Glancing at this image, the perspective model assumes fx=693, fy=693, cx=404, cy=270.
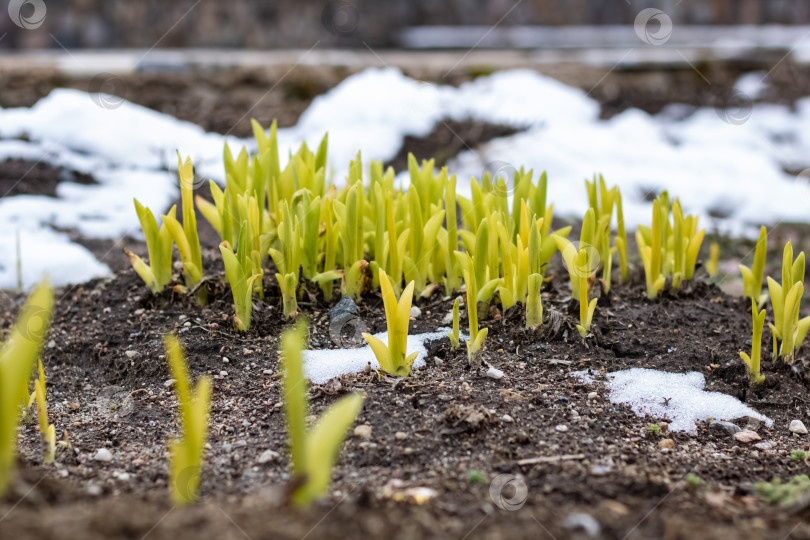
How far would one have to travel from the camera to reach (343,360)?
175cm

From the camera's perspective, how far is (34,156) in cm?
326

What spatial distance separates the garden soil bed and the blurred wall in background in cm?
337

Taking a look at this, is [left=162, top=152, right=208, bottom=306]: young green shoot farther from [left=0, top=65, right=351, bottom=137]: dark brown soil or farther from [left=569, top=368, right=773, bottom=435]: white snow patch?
[left=0, top=65, right=351, bottom=137]: dark brown soil

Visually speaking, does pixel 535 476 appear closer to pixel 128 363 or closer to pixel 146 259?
pixel 128 363

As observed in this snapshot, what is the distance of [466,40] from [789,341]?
4165 millimetres

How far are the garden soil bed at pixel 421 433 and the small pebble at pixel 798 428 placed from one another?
17 mm

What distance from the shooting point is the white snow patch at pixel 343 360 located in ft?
5.54

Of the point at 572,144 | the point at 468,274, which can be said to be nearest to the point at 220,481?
the point at 468,274

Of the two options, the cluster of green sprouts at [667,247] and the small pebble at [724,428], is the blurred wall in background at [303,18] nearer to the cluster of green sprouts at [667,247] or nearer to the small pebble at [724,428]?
the cluster of green sprouts at [667,247]

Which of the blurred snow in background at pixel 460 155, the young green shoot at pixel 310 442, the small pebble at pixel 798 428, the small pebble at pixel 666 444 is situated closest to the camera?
the young green shoot at pixel 310 442

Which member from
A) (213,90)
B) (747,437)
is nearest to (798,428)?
(747,437)

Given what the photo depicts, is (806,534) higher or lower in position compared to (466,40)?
lower

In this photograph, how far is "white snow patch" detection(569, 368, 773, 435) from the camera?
161 centimetres

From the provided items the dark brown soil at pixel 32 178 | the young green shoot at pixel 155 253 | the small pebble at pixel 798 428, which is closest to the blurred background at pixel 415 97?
the dark brown soil at pixel 32 178
